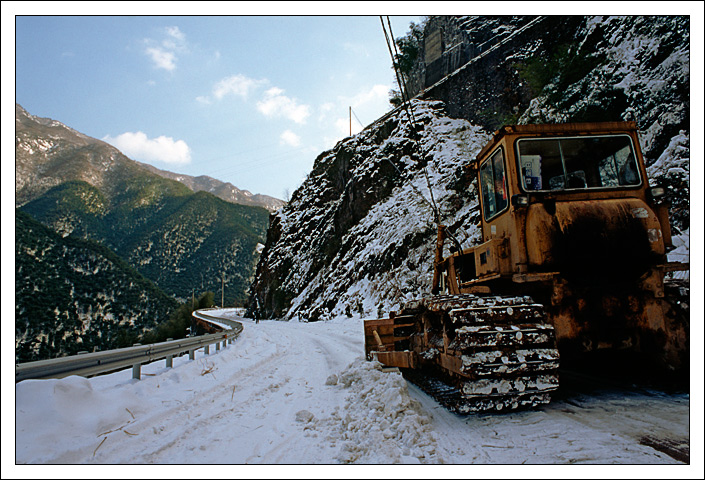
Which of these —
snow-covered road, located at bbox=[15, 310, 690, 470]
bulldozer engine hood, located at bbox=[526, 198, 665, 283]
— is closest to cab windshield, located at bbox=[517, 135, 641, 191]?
bulldozer engine hood, located at bbox=[526, 198, 665, 283]

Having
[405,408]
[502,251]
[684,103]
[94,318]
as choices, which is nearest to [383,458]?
[405,408]

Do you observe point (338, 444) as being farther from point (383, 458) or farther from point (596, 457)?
point (596, 457)

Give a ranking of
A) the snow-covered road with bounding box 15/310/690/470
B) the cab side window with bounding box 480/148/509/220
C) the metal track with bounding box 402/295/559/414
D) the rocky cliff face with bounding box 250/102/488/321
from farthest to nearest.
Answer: the rocky cliff face with bounding box 250/102/488/321 → the cab side window with bounding box 480/148/509/220 → the metal track with bounding box 402/295/559/414 → the snow-covered road with bounding box 15/310/690/470

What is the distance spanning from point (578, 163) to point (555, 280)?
1.61 meters

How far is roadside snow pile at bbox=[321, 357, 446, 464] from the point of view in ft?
8.63

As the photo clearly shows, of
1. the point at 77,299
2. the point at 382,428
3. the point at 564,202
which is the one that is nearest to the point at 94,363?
the point at 382,428

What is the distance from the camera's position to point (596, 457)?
2.43 m

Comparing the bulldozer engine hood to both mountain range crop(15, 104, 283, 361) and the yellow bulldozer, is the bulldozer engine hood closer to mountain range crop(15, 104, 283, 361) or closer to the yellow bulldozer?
the yellow bulldozer

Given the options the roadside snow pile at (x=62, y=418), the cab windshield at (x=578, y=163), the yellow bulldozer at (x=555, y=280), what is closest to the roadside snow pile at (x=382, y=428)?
the yellow bulldozer at (x=555, y=280)

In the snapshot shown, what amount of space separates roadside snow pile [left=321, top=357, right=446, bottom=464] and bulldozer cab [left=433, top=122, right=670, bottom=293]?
1724mm

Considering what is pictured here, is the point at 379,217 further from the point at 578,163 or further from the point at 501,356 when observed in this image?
the point at 501,356

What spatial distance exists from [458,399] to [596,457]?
114 cm

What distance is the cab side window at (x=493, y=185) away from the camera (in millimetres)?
4594

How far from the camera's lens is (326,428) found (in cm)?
328
